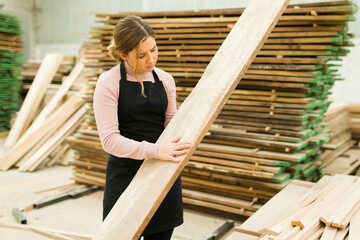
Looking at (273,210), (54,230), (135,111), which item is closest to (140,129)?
(135,111)

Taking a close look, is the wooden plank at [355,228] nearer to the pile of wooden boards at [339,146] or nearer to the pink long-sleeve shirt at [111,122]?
the pink long-sleeve shirt at [111,122]

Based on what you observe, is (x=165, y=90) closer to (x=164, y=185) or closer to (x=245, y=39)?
(x=245, y=39)

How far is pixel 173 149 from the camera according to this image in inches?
70.2

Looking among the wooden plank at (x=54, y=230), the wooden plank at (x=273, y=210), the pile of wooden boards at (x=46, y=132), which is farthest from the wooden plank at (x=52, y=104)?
the wooden plank at (x=273, y=210)

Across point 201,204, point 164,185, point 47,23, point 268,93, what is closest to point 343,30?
point 268,93

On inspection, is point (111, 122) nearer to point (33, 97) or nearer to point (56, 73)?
point (33, 97)

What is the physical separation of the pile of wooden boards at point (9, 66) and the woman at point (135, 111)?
353 inches

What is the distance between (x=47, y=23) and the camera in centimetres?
1734

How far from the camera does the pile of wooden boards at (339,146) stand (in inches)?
236

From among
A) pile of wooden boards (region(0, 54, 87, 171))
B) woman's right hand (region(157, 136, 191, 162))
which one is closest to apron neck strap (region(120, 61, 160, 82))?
woman's right hand (region(157, 136, 191, 162))

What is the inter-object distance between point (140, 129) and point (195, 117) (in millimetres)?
500

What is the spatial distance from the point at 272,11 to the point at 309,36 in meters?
2.70

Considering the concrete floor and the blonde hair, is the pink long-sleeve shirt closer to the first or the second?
the blonde hair

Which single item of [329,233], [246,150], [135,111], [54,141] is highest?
[135,111]
